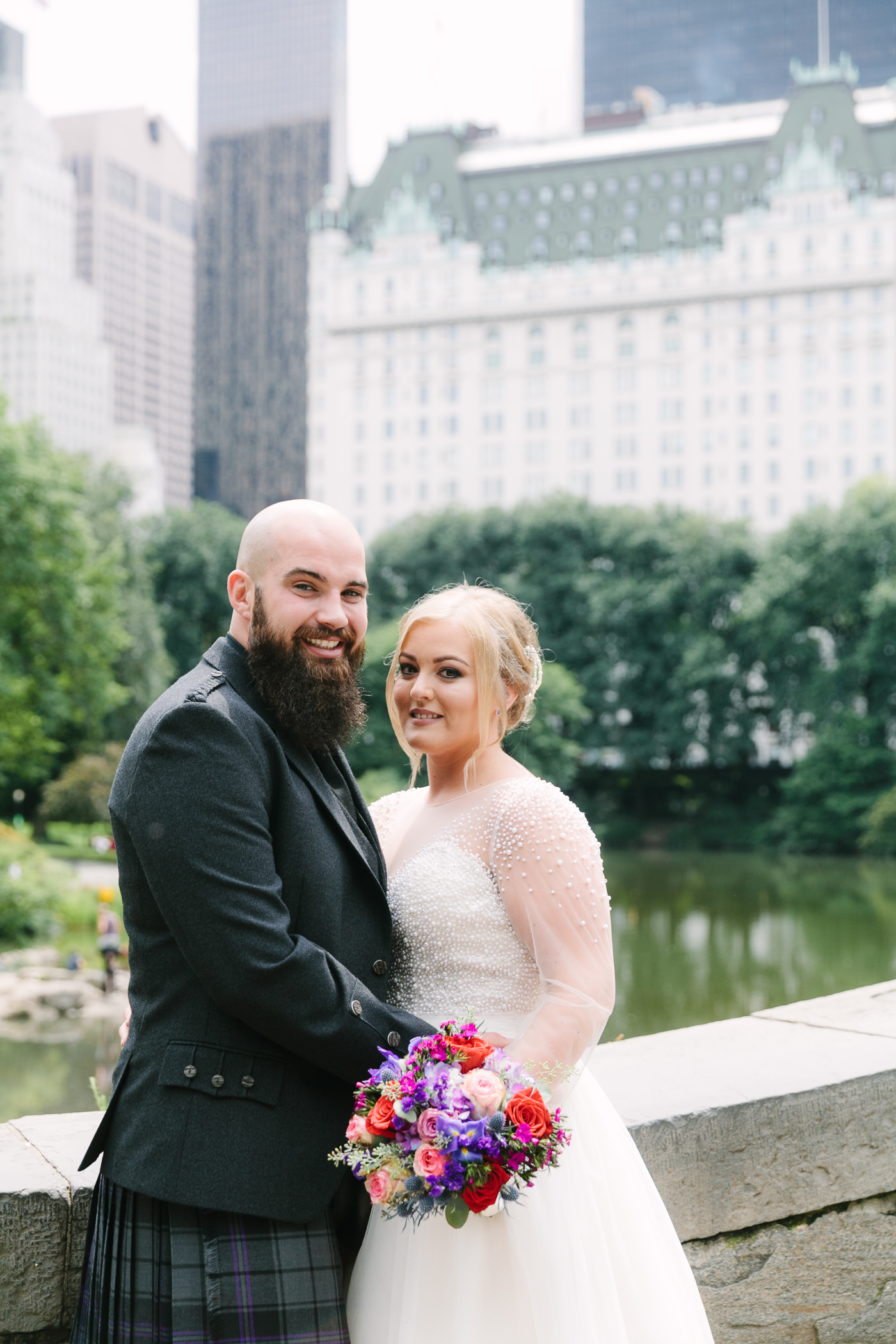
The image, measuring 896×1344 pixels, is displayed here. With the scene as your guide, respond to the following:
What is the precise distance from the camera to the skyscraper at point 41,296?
73.9m

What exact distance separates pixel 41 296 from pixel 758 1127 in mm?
78953

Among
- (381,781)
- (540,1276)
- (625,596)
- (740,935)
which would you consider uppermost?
(625,596)

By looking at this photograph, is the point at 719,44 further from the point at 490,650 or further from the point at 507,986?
the point at 507,986

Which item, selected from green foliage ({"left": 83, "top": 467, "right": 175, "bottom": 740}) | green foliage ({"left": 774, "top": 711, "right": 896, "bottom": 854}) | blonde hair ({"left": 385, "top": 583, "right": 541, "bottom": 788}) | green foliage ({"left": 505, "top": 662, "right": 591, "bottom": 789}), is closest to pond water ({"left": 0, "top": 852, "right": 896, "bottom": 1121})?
green foliage ({"left": 774, "top": 711, "right": 896, "bottom": 854})

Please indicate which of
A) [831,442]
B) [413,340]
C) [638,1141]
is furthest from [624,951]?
[413,340]

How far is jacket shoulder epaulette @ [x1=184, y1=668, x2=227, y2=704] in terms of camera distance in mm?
1875

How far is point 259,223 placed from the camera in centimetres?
9012

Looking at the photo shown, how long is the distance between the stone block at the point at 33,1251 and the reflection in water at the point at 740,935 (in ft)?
37.3

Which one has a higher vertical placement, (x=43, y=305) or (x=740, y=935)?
(x=43, y=305)

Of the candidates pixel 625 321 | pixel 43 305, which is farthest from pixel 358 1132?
pixel 43 305

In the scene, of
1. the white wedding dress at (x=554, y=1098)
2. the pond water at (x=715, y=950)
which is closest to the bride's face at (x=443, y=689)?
the white wedding dress at (x=554, y=1098)

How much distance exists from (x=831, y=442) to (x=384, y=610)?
30.1 metres

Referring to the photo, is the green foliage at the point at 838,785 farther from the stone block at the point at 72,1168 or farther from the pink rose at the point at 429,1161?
the pink rose at the point at 429,1161

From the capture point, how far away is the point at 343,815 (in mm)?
2055
